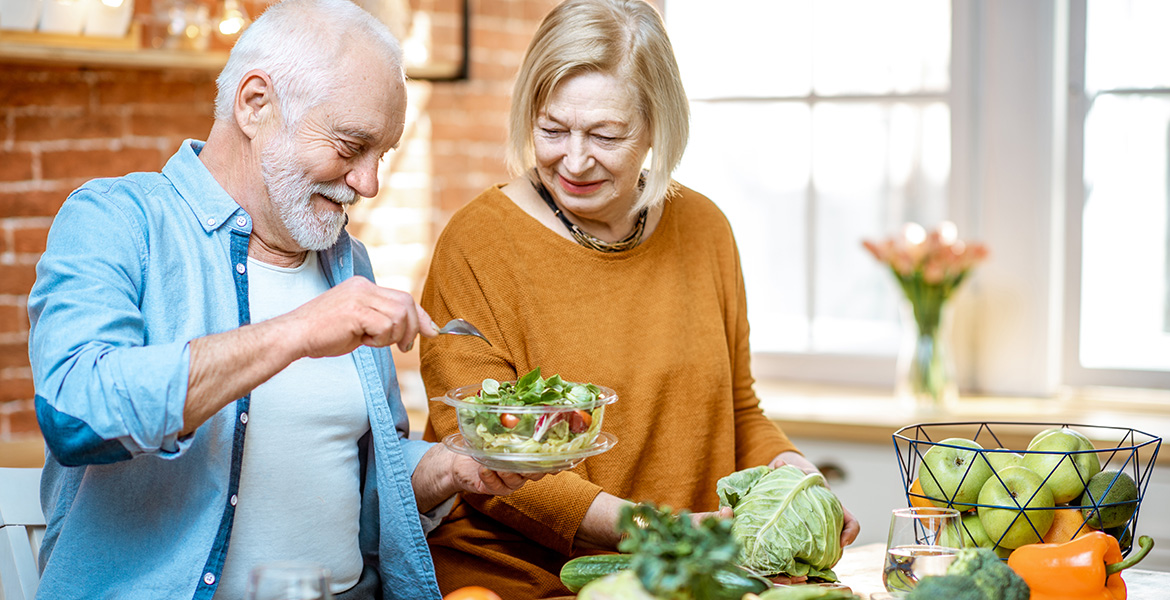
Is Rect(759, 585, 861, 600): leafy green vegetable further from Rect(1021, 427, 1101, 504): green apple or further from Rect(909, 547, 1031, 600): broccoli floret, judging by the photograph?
Rect(1021, 427, 1101, 504): green apple

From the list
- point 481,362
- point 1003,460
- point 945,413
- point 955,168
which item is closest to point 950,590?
point 1003,460

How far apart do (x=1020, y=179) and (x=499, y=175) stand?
1.56 meters

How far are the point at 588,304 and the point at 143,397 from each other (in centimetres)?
83

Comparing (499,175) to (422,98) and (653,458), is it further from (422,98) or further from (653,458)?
(653,458)

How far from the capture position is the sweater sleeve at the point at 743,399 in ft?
6.59

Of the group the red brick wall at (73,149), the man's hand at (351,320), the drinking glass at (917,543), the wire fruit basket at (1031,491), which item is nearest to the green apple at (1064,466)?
the wire fruit basket at (1031,491)

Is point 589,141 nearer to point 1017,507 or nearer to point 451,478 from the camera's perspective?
point 451,478

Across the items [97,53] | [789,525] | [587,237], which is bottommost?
[789,525]

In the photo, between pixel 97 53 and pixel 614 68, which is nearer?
pixel 614 68

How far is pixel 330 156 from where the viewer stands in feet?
4.86

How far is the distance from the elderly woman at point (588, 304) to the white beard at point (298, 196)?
1.04 ft

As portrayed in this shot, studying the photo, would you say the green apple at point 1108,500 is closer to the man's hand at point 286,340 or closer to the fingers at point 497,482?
the fingers at point 497,482

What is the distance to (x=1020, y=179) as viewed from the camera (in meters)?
3.14

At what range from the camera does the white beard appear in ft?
4.83
